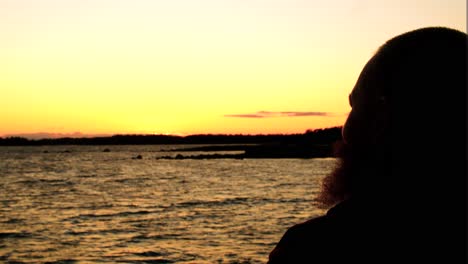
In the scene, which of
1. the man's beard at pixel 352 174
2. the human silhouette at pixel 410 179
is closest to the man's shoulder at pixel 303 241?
the human silhouette at pixel 410 179

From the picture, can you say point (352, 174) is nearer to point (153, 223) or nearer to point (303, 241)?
point (303, 241)

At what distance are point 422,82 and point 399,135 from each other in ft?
0.39

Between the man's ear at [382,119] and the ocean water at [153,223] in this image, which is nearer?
the man's ear at [382,119]

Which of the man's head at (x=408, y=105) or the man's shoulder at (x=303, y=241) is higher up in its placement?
the man's head at (x=408, y=105)

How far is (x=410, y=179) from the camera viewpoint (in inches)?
51.6

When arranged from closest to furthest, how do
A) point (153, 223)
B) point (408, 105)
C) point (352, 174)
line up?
point (408, 105) → point (352, 174) → point (153, 223)

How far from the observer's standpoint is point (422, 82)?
Result: 1.28 metres

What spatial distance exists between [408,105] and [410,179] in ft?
0.50

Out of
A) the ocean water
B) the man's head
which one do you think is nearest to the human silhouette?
the man's head

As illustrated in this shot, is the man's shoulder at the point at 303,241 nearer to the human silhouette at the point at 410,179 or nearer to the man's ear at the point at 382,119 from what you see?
the human silhouette at the point at 410,179

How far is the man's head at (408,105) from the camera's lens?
4.22ft

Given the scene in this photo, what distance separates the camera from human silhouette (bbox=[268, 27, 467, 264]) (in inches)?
50.5

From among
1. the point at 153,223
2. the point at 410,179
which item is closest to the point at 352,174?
the point at 410,179

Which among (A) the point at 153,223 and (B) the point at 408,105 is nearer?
(B) the point at 408,105
